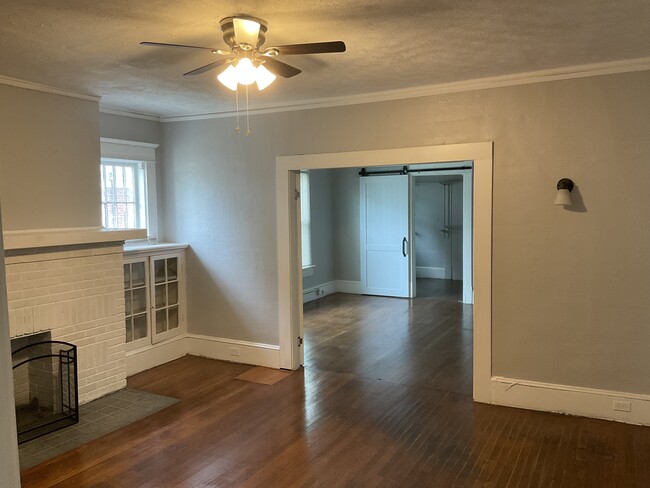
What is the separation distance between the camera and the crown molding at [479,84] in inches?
136

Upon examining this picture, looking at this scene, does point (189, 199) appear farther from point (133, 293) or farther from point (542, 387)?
point (542, 387)

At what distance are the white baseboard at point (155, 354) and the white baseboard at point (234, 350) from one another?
0.37 ft

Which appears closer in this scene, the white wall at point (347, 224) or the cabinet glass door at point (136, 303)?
the cabinet glass door at point (136, 303)

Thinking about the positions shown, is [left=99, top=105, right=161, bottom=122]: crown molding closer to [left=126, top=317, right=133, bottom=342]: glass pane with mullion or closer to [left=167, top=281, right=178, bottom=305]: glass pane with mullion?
[left=167, top=281, right=178, bottom=305]: glass pane with mullion

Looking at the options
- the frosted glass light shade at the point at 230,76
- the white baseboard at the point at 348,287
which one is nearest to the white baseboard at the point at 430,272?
the white baseboard at the point at 348,287

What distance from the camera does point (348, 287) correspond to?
29.5 feet

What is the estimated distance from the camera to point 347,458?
127 inches

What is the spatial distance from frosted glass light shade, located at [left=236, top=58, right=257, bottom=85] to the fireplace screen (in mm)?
2515

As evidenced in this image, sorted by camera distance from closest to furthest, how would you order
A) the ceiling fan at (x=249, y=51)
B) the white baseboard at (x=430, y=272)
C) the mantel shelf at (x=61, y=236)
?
the ceiling fan at (x=249, y=51) < the mantel shelf at (x=61, y=236) < the white baseboard at (x=430, y=272)

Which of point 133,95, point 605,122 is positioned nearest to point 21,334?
point 133,95

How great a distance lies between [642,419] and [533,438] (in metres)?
0.81

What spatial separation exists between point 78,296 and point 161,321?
47.5 inches

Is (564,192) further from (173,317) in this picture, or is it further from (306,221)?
(306,221)

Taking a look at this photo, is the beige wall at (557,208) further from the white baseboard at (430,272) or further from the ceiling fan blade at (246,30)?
the white baseboard at (430,272)
